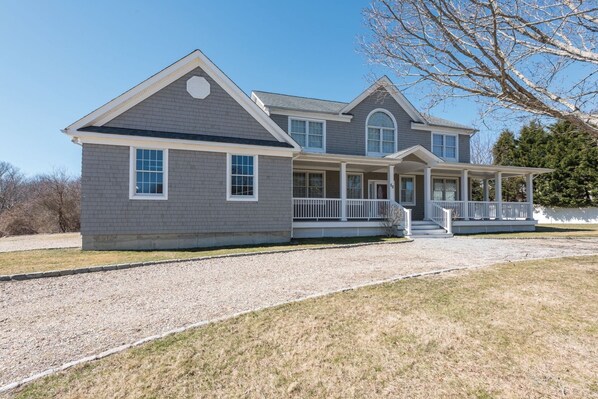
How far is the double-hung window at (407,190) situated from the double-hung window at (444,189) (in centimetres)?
184

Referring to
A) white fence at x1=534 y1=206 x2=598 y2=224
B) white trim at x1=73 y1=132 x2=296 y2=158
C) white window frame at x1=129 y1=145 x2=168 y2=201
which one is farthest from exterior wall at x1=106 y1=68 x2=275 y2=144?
white fence at x1=534 y1=206 x2=598 y2=224

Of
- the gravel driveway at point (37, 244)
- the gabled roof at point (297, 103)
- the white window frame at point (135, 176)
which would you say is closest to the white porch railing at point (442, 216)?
the gabled roof at point (297, 103)

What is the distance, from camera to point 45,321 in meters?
4.58

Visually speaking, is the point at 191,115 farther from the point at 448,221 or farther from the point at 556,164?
the point at 556,164

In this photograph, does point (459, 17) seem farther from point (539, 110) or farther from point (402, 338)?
point (402, 338)

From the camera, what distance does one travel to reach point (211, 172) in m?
12.3

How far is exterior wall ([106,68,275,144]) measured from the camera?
11.8 m

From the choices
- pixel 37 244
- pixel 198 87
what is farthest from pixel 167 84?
pixel 37 244

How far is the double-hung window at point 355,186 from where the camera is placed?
61.0 feet

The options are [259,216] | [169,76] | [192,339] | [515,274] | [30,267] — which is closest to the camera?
[192,339]

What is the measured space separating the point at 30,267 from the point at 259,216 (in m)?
7.17

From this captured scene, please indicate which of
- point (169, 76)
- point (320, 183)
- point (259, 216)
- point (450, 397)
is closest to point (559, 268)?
point (450, 397)

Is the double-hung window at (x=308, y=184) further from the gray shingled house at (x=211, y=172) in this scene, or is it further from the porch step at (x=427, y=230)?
the porch step at (x=427, y=230)

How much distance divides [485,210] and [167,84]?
1705cm
